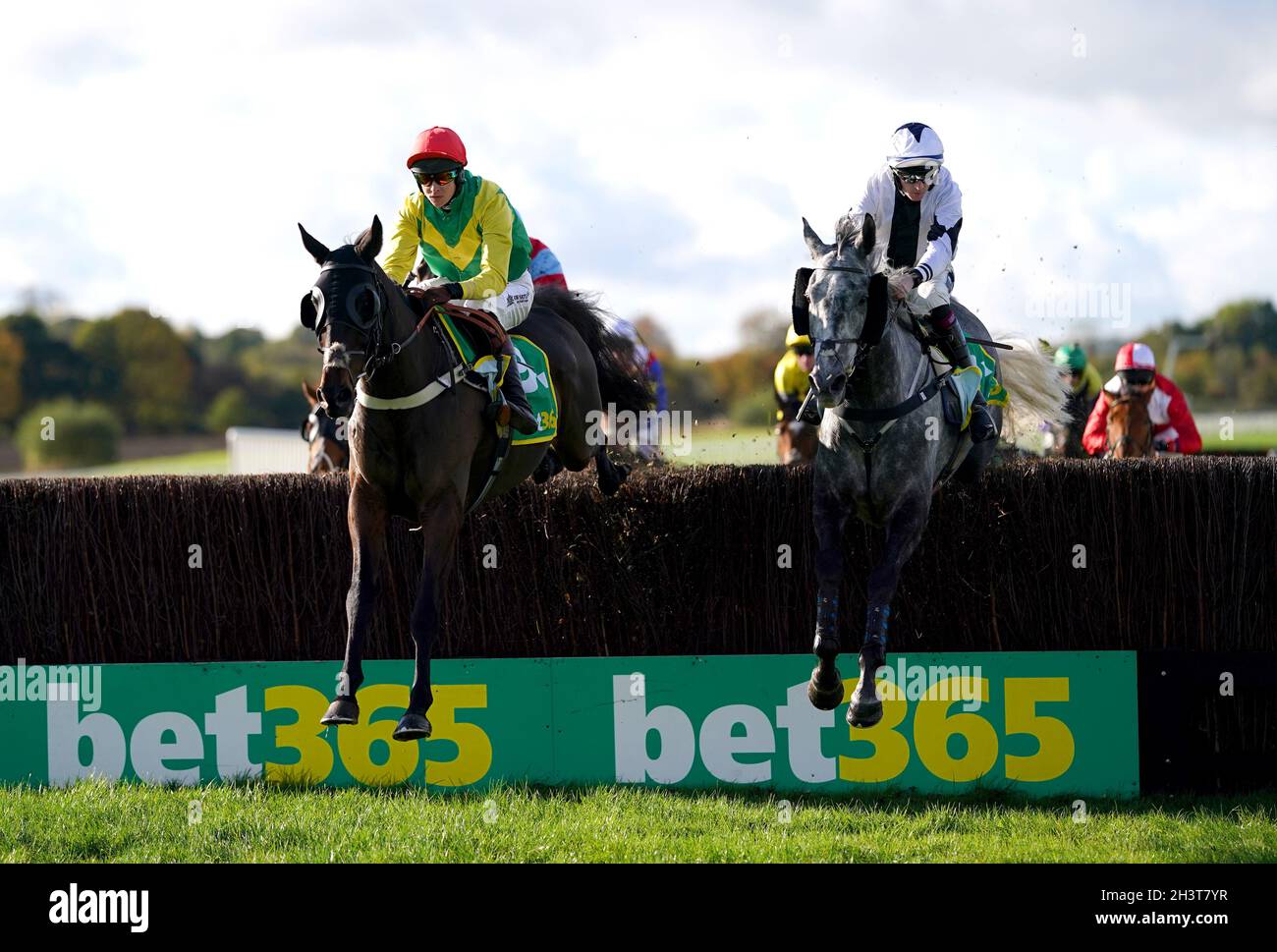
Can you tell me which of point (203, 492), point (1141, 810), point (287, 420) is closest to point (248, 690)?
point (203, 492)

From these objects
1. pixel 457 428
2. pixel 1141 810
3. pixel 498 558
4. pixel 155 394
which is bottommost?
pixel 1141 810

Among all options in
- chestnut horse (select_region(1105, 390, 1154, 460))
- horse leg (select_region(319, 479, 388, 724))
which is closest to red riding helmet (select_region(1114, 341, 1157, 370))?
chestnut horse (select_region(1105, 390, 1154, 460))

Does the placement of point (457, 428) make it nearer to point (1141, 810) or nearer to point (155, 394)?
point (1141, 810)

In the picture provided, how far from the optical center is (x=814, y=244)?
7.67 meters

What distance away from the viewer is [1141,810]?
8750mm

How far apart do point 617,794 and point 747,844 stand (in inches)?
51.6

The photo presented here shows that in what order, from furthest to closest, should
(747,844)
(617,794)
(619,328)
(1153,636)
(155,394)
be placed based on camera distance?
(155,394)
(619,328)
(1153,636)
(617,794)
(747,844)

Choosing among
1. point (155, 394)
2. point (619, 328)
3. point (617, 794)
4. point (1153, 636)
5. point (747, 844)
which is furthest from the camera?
point (155, 394)

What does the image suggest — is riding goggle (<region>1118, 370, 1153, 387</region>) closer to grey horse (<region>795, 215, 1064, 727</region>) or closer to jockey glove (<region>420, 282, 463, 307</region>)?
grey horse (<region>795, 215, 1064, 727</region>)

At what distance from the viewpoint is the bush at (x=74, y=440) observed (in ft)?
232

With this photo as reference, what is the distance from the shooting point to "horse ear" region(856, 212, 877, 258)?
24.7 feet

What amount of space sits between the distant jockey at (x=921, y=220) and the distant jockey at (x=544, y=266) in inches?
110

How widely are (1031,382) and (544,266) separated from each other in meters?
3.38

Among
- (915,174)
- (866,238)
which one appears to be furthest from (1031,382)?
(866,238)
